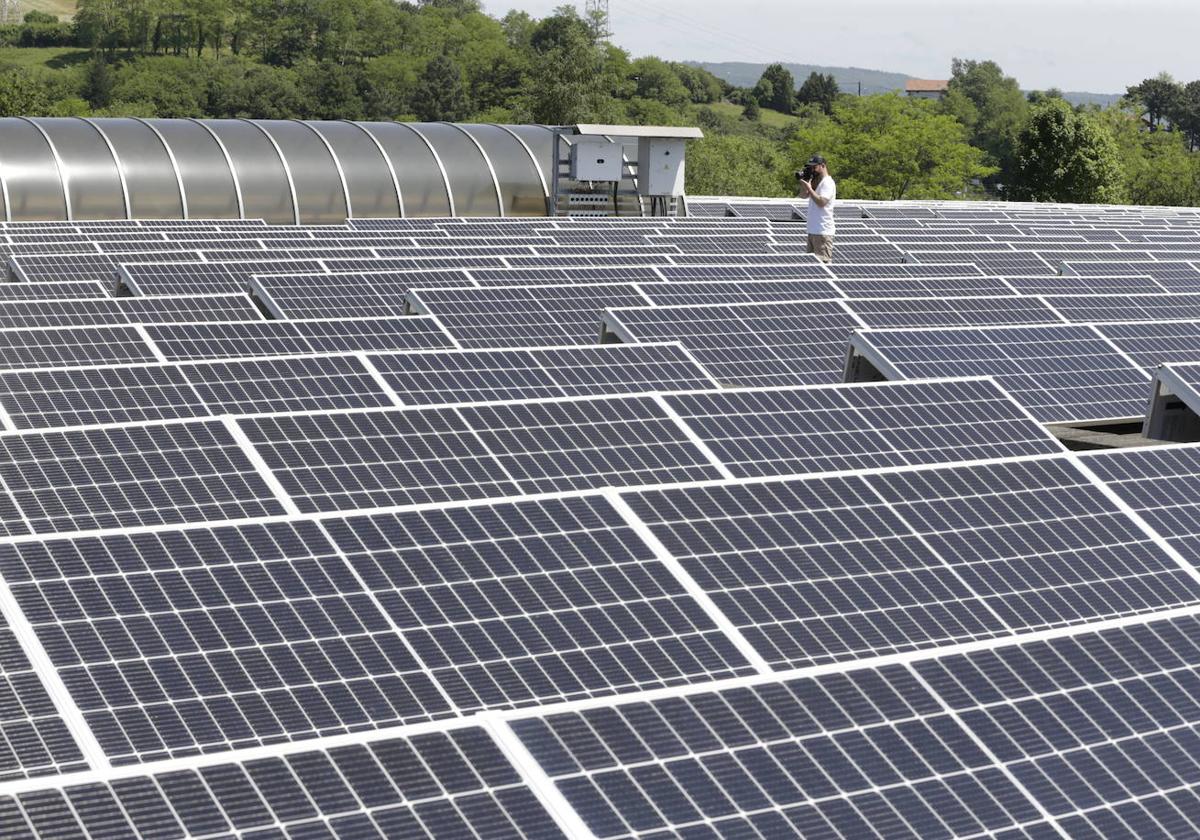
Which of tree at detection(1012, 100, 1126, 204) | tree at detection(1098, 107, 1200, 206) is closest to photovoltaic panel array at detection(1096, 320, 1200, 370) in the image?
tree at detection(1012, 100, 1126, 204)

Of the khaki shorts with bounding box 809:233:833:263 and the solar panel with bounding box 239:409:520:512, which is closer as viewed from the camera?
the solar panel with bounding box 239:409:520:512

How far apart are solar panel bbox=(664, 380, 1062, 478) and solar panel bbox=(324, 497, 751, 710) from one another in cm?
340

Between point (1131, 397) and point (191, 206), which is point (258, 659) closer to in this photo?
point (1131, 397)

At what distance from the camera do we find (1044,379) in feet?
68.1

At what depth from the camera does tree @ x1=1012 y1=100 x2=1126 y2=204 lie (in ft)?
361

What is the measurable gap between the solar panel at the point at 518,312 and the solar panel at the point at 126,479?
31.7 feet

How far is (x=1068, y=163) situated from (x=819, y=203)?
8578 cm

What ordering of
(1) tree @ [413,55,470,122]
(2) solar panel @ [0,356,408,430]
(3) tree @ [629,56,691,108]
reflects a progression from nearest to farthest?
(2) solar panel @ [0,356,408,430], (1) tree @ [413,55,470,122], (3) tree @ [629,56,691,108]

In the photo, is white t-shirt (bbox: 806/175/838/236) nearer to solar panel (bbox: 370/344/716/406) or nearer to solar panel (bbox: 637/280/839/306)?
solar panel (bbox: 637/280/839/306)

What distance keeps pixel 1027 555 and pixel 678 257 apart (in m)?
20.8

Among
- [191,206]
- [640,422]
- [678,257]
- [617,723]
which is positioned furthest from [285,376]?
[191,206]

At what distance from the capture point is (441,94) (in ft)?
542

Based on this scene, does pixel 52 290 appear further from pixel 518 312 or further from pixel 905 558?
pixel 905 558

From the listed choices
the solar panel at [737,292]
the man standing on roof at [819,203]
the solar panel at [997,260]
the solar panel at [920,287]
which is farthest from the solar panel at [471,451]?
the solar panel at [997,260]
